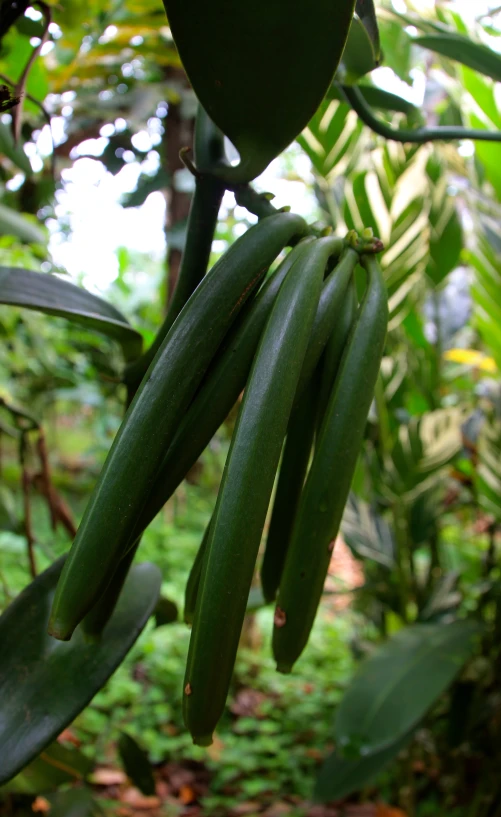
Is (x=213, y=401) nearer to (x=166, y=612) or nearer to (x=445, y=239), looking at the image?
(x=166, y=612)

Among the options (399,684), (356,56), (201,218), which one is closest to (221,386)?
(201,218)

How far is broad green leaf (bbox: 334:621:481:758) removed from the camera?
2.69ft

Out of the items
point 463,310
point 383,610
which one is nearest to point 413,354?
point 463,310

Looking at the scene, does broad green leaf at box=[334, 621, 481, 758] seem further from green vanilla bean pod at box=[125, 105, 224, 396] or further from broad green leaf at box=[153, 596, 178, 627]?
green vanilla bean pod at box=[125, 105, 224, 396]

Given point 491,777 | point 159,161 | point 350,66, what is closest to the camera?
point 350,66

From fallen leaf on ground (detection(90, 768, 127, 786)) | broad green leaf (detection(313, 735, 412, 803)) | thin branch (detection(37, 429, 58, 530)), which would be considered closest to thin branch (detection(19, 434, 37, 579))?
thin branch (detection(37, 429, 58, 530))

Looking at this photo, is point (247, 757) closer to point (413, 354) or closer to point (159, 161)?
point (413, 354)

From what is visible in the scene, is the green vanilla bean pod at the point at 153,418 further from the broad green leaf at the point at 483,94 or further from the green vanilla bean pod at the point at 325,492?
the broad green leaf at the point at 483,94

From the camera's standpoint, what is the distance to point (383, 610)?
1.39m

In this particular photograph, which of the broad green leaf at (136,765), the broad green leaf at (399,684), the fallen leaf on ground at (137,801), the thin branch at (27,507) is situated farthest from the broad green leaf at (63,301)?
the fallen leaf on ground at (137,801)

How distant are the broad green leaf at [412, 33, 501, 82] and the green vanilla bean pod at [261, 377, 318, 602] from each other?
29 centimetres

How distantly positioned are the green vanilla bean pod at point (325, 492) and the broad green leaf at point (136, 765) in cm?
53

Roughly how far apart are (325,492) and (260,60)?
0.21 metres

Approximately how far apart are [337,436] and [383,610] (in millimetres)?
1209
